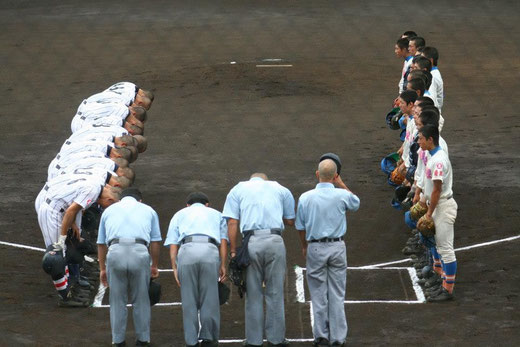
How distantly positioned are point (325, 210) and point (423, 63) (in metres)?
5.01

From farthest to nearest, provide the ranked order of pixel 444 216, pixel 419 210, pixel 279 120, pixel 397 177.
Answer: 1. pixel 279 120
2. pixel 397 177
3. pixel 419 210
4. pixel 444 216

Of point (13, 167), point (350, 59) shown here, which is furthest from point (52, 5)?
point (13, 167)

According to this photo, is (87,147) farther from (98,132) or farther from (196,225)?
(196,225)

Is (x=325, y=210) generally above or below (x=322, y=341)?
above

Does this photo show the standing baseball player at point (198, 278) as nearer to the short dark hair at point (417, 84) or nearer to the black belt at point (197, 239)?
the black belt at point (197, 239)

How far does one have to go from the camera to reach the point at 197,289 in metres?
8.70

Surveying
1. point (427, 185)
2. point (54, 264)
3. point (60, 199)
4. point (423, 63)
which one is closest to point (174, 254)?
point (54, 264)

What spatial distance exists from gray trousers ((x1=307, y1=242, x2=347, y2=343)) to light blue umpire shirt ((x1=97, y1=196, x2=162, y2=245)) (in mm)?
1403

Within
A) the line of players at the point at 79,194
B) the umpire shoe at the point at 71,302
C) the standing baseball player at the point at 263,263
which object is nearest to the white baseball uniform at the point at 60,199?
the line of players at the point at 79,194

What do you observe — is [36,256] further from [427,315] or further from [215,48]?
[215,48]

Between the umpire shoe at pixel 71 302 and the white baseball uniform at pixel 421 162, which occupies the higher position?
the white baseball uniform at pixel 421 162

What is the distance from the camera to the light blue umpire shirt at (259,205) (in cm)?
886

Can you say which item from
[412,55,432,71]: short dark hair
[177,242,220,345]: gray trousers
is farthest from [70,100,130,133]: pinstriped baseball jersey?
[177,242,220,345]: gray trousers

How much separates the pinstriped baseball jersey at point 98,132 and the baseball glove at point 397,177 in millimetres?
3364
